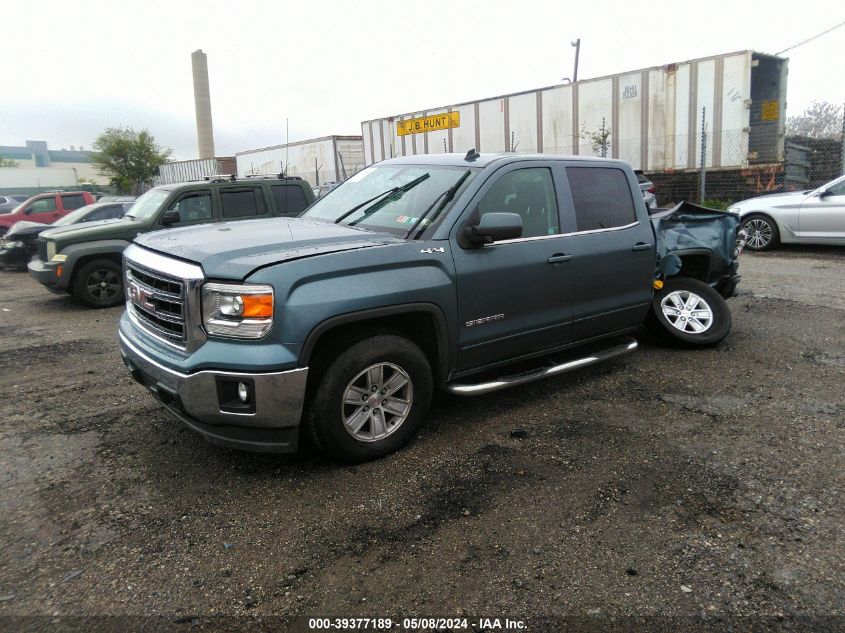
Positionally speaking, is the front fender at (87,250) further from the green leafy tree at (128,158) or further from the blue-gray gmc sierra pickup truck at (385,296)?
the green leafy tree at (128,158)

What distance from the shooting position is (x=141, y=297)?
3713 mm

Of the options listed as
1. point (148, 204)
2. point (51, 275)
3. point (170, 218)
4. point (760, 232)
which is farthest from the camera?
point (760, 232)

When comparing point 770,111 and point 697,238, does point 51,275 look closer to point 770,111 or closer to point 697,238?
point 697,238

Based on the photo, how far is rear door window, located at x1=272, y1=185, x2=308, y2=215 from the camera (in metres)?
8.94

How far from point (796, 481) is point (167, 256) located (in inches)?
145

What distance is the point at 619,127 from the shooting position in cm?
1550

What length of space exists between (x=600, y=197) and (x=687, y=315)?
1773 millimetres

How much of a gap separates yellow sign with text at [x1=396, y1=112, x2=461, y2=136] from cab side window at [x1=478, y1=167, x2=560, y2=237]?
15.3m

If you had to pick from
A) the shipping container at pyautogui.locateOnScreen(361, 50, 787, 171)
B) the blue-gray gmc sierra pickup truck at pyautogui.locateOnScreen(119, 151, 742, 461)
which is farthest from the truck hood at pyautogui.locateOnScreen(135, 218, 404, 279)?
the shipping container at pyautogui.locateOnScreen(361, 50, 787, 171)

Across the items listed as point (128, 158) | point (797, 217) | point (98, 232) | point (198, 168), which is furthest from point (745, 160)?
point (128, 158)

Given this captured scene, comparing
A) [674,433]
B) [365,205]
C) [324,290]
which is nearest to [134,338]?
[324,290]

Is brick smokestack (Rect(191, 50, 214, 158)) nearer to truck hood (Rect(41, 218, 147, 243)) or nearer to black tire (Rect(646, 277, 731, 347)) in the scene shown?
truck hood (Rect(41, 218, 147, 243))

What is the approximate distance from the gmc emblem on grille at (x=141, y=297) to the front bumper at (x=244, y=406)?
1.49 ft

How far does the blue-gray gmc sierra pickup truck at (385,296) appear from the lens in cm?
313
